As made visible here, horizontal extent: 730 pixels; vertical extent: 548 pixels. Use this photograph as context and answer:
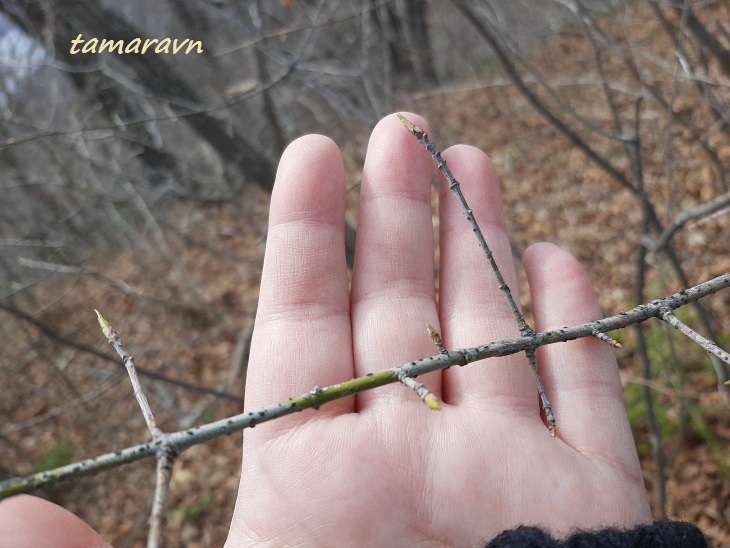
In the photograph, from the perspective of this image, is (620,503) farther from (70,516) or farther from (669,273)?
(669,273)

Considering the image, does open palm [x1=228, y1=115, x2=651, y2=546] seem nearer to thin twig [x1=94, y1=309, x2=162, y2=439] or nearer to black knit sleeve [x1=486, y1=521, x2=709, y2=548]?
black knit sleeve [x1=486, y1=521, x2=709, y2=548]

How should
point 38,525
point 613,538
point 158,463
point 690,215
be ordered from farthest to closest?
point 690,215 → point 613,538 → point 38,525 → point 158,463

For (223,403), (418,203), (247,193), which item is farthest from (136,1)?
(418,203)

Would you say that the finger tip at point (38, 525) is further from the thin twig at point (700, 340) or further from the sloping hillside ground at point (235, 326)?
the thin twig at point (700, 340)

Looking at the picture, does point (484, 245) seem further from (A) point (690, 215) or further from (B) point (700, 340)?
(A) point (690, 215)

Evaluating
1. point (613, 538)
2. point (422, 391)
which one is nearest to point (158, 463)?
point (422, 391)
